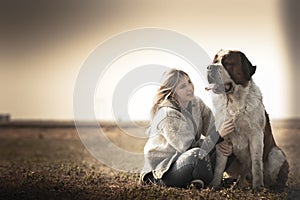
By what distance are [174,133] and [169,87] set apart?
1.05ft

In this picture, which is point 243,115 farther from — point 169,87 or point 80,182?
point 80,182

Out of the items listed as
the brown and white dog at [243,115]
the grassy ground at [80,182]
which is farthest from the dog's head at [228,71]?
the grassy ground at [80,182]

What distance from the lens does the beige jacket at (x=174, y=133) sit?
3588mm

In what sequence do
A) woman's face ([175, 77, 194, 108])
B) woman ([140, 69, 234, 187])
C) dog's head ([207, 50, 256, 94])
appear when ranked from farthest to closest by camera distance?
woman's face ([175, 77, 194, 108]), woman ([140, 69, 234, 187]), dog's head ([207, 50, 256, 94])

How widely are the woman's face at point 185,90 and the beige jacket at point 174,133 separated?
0.16 ft

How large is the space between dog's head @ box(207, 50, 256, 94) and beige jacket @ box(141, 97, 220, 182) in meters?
0.26

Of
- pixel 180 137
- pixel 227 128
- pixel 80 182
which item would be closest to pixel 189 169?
pixel 180 137

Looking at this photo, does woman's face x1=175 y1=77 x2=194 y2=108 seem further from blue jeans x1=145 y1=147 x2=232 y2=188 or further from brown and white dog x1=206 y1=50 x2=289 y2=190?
blue jeans x1=145 y1=147 x2=232 y2=188

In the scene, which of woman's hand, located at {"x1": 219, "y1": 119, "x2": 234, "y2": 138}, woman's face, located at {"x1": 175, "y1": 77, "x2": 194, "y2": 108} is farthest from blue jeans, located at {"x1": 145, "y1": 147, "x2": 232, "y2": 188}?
woman's face, located at {"x1": 175, "y1": 77, "x2": 194, "y2": 108}

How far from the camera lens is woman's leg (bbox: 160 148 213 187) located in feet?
11.6

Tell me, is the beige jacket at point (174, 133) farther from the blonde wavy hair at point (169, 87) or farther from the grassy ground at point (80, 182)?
the grassy ground at point (80, 182)

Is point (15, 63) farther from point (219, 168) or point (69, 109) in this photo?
point (219, 168)

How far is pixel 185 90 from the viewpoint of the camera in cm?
367

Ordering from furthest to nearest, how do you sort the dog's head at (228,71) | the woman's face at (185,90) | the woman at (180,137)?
the woman's face at (185,90), the woman at (180,137), the dog's head at (228,71)
